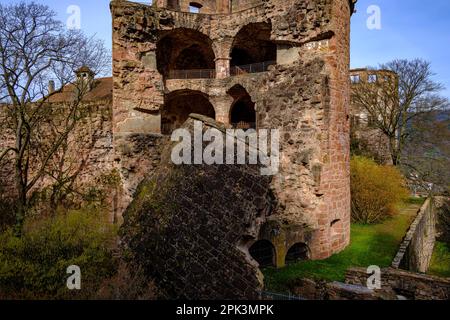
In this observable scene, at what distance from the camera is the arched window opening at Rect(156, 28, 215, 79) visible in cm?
1523

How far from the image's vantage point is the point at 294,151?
9.96 m

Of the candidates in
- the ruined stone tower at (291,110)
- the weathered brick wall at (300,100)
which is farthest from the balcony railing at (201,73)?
the weathered brick wall at (300,100)

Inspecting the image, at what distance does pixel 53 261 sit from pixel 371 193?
43.7ft

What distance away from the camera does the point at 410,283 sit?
8.27 meters

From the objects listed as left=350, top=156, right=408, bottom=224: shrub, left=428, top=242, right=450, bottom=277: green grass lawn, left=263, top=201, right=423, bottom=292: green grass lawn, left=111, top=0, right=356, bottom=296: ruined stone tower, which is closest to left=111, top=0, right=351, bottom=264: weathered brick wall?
left=111, top=0, right=356, bottom=296: ruined stone tower

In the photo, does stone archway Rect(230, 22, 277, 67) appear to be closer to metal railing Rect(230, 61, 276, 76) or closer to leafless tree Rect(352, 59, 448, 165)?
metal railing Rect(230, 61, 276, 76)

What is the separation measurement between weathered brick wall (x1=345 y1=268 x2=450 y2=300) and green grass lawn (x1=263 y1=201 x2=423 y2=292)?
1.48 feet

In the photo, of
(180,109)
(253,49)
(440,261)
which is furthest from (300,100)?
(440,261)

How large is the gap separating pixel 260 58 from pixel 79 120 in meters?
9.59

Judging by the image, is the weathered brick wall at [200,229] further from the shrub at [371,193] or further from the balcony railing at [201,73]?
the shrub at [371,193]

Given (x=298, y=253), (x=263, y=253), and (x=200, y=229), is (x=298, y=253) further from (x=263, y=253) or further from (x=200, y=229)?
(x=200, y=229)
